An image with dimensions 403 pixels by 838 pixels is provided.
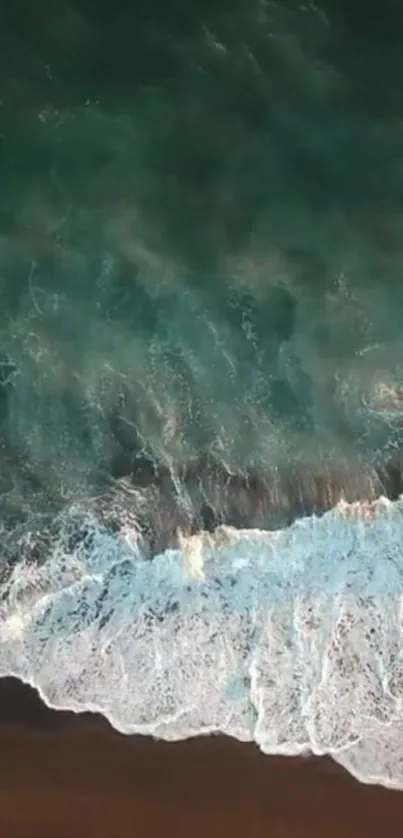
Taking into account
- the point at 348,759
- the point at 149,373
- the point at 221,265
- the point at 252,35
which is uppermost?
the point at 252,35

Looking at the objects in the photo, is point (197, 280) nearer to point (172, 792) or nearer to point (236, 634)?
point (236, 634)

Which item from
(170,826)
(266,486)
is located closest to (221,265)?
(266,486)

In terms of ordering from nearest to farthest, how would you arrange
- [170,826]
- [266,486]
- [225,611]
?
[170,826] → [225,611] → [266,486]

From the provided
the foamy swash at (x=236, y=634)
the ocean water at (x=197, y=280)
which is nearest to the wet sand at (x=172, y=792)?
the foamy swash at (x=236, y=634)

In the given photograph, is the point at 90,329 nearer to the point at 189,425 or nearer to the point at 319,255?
the point at 189,425

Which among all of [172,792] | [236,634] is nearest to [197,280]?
[236,634]

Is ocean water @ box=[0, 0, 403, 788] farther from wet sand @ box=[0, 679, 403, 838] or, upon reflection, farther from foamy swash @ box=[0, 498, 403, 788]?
wet sand @ box=[0, 679, 403, 838]

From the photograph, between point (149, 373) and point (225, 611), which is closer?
point (225, 611)
